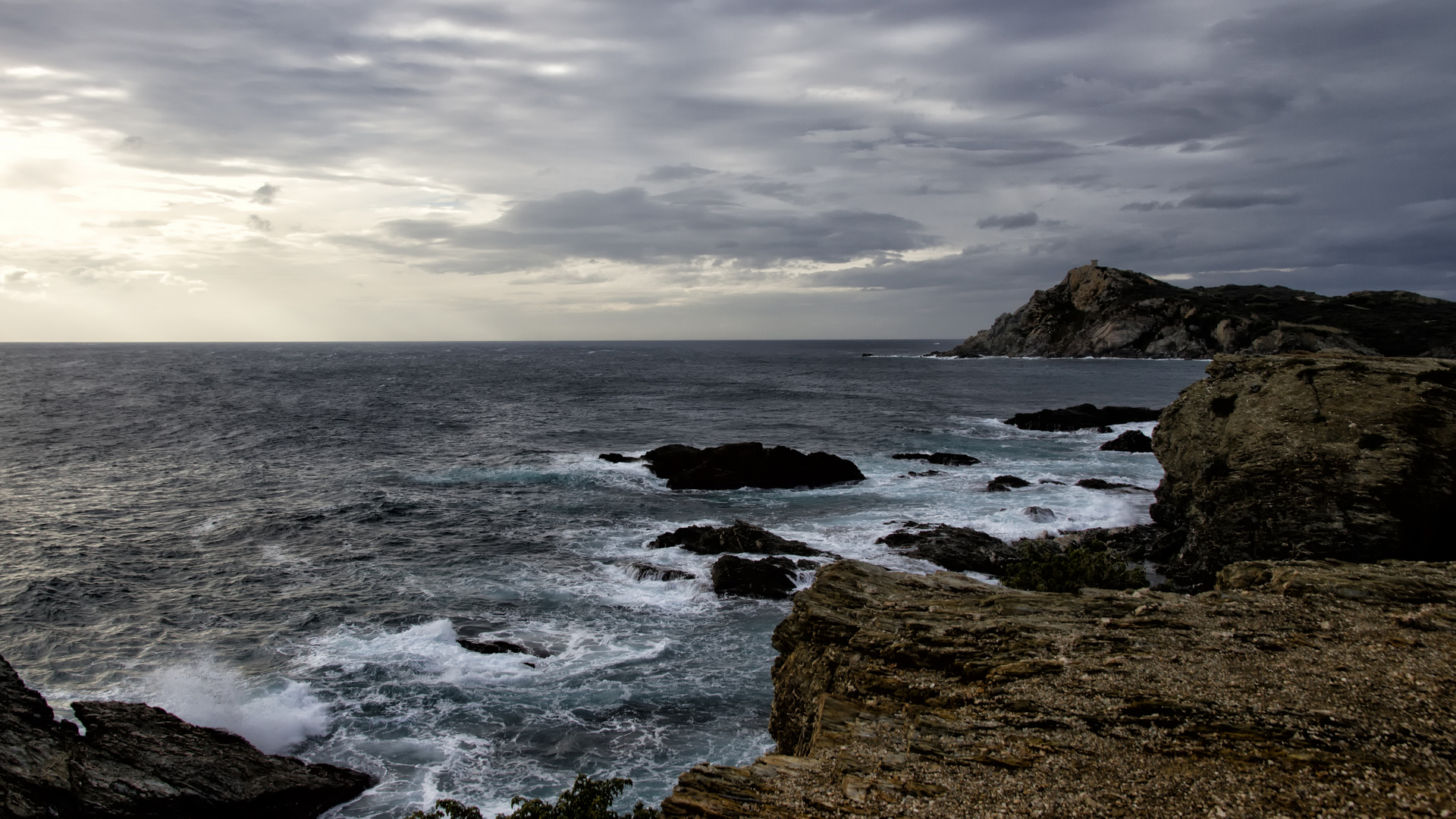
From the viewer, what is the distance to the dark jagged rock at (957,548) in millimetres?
27812

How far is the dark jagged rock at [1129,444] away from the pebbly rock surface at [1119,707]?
41.3 m

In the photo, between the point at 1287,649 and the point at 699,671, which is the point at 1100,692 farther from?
the point at 699,671

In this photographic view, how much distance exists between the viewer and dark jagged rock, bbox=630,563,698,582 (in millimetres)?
27125

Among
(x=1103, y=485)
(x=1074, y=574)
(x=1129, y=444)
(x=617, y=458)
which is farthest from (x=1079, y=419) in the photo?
(x=1074, y=574)

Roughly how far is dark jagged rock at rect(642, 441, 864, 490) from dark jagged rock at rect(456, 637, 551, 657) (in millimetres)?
20654

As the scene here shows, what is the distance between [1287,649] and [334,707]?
66.4 feet

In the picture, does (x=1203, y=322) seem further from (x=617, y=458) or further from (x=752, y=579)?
(x=752, y=579)

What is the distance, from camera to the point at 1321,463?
21906 mm

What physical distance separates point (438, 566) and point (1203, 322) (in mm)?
171728

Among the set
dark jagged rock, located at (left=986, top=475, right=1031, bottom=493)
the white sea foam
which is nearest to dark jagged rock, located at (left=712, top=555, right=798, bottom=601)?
the white sea foam

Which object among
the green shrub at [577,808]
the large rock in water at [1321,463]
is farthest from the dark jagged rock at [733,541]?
the green shrub at [577,808]

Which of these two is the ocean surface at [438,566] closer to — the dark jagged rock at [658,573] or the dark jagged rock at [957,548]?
the dark jagged rock at [658,573]

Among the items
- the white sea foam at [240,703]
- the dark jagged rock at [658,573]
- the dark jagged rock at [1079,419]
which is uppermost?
the dark jagged rock at [1079,419]

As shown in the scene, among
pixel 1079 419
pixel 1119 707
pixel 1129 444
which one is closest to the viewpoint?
pixel 1119 707
